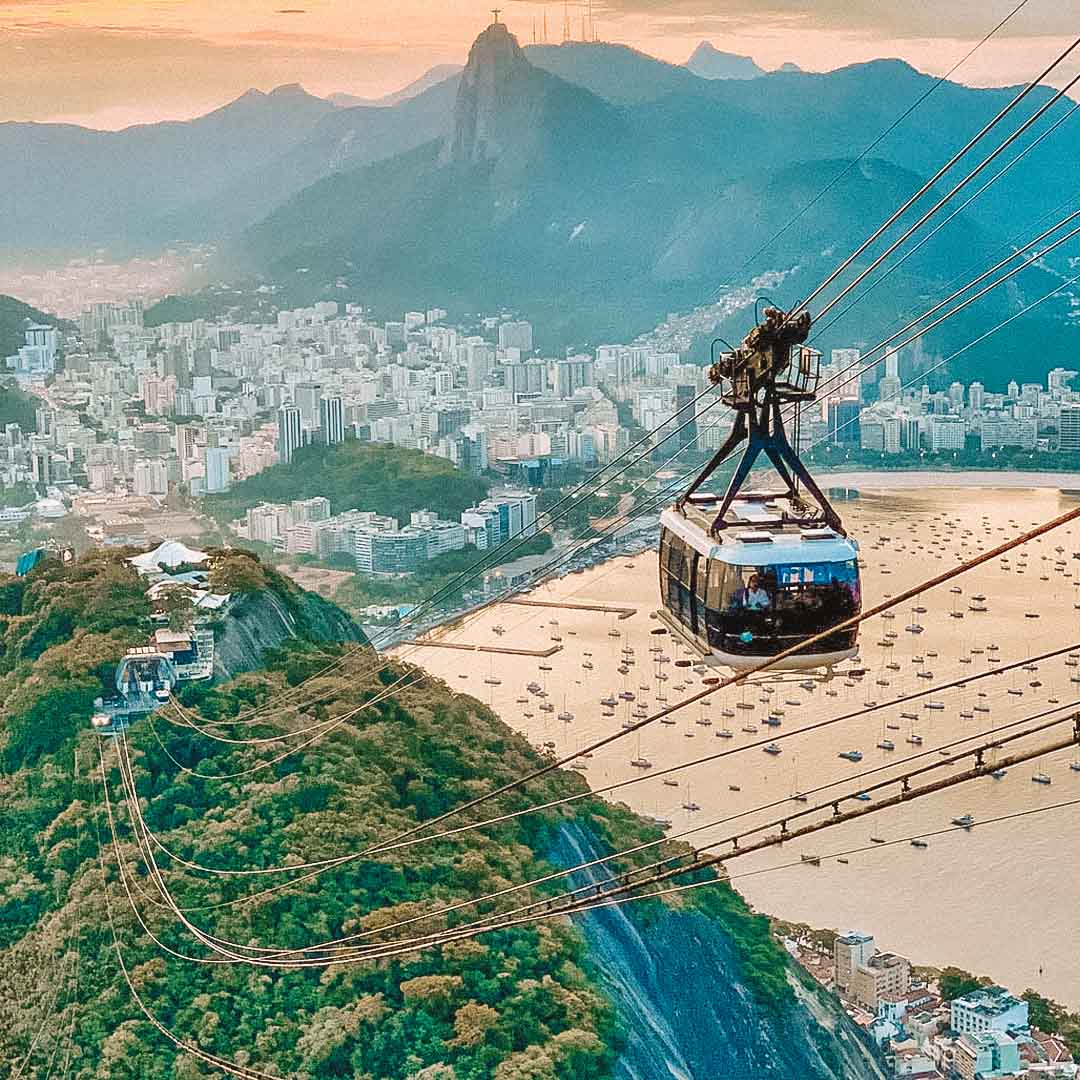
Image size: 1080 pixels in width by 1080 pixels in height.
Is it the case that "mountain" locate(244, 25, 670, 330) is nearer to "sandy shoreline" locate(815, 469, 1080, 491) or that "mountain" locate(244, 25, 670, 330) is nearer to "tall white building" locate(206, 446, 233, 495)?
"sandy shoreline" locate(815, 469, 1080, 491)

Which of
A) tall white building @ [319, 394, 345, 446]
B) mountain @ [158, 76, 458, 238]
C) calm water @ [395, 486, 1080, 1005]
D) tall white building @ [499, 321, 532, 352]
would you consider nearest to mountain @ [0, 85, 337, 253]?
mountain @ [158, 76, 458, 238]

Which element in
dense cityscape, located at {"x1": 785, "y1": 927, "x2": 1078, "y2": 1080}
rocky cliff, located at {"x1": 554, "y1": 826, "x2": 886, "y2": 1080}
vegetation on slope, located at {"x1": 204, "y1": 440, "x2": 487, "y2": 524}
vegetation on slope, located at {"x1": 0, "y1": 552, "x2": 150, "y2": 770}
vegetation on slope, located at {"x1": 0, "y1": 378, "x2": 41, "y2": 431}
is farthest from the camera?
vegetation on slope, located at {"x1": 0, "y1": 378, "x2": 41, "y2": 431}

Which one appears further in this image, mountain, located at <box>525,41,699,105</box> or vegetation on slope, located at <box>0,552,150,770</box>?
mountain, located at <box>525,41,699,105</box>

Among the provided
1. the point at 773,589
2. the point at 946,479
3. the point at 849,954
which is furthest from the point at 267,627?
the point at 946,479

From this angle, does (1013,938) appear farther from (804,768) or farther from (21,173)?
(21,173)

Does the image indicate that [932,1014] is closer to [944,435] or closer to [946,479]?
[946,479]

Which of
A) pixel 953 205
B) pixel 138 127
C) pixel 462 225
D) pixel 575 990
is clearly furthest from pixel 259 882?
pixel 953 205
